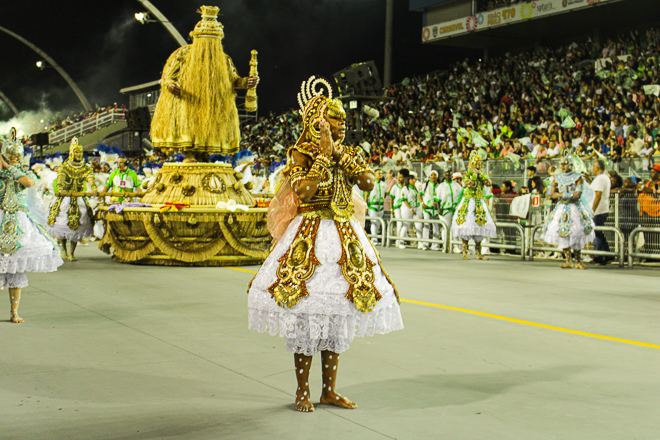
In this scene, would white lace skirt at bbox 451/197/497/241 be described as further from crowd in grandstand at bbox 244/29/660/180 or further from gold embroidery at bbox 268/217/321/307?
gold embroidery at bbox 268/217/321/307

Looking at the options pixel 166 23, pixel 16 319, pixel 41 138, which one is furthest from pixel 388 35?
pixel 16 319

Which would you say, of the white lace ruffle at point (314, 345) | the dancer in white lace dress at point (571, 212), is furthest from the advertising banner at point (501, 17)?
the white lace ruffle at point (314, 345)

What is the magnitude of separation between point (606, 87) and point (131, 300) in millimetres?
16680

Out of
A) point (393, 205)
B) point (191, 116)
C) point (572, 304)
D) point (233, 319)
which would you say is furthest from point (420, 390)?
point (393, 205)

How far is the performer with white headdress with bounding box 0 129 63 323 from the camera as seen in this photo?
6789mm

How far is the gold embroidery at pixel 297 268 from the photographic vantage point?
13.7ft

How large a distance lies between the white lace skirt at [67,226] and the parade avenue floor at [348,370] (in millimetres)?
4276

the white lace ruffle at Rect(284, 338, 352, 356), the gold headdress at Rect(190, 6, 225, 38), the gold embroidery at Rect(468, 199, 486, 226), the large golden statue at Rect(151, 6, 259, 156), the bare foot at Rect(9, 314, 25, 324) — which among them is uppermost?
the gold headdress at Rect(190, 6, 225, 38)

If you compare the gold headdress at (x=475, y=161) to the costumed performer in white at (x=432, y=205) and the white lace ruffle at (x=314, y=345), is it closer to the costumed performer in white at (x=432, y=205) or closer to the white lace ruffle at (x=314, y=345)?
the costumed performer in white at (x=432, y=205)

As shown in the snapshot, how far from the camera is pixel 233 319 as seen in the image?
23.6 ft

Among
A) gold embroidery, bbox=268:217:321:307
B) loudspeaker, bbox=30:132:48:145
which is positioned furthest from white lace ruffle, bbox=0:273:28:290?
loudspeaker, bbox=30:132:48:145

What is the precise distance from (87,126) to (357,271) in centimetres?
4939

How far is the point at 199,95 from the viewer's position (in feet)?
40.0

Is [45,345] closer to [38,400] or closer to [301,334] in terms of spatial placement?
[38,400]
